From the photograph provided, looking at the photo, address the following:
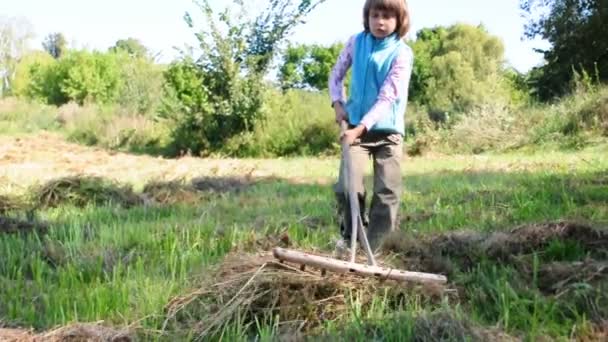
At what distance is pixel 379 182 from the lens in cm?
382

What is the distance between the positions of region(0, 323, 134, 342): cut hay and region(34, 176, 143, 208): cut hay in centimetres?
360

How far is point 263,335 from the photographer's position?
2.25 meters

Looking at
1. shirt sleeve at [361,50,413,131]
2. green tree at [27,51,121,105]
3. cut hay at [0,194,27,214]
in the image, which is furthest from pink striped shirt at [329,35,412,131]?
green tree at [27,51,121,105]

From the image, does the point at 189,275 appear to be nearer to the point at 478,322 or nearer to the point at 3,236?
the point at 478,322

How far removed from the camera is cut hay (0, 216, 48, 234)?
4.27 meters

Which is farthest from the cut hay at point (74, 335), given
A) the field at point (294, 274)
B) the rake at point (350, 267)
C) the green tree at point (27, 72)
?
the green tree at point (27, 72)

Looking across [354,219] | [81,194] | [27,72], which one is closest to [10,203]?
[81,194]

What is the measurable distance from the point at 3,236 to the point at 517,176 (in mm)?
5201

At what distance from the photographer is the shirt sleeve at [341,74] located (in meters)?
3.92

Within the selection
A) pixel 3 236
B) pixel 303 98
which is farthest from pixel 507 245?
pixel 303 98

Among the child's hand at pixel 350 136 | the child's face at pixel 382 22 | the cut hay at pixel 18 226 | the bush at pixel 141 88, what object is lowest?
the cut hay at pixel 18 226

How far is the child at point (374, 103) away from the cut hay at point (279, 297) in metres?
1.02

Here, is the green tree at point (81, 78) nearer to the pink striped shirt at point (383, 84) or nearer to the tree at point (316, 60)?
the tree at point (316, 60)

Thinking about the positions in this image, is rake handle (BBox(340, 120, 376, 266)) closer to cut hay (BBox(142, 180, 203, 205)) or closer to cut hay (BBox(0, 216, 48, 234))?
cut hay (BBox(0, 216, 48, 234))
